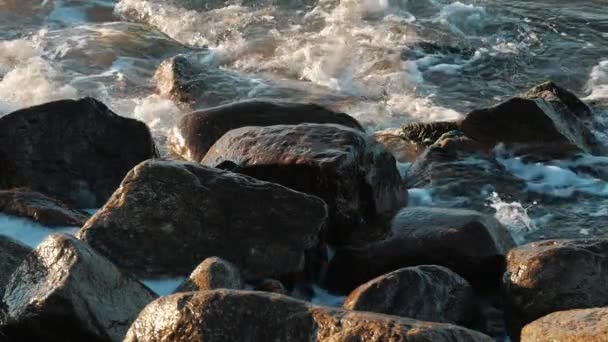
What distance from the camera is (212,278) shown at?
4922 mm

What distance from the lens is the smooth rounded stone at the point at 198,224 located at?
5.58 m

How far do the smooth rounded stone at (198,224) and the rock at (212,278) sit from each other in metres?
0.55

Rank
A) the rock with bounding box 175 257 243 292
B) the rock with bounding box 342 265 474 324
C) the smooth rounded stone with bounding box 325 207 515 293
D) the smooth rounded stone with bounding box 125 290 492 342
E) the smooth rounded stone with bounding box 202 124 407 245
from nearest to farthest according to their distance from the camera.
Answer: the smooth rounded stone with bounding box 125 290 492 342 → the rock with bounding box 175 257 243 292 → the rock with bounding box 342 265 474 324 → the smooth rounded stone with bounding box 325 207 515 293 → the smooth rounded stone with bounding box 202 124 407 245

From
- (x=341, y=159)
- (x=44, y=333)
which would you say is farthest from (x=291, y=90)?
(x=44, y=333)

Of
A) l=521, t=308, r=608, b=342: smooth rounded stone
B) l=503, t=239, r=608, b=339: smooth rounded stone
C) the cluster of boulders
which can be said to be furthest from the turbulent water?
l=521, t=308, r=608, b=342: smooth rounded stone

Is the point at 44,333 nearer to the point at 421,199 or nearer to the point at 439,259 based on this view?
the point at 439,259

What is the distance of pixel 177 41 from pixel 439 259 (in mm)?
7429

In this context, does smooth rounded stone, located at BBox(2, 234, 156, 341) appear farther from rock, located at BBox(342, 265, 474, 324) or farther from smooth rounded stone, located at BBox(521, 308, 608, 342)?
smooth rounded stone, located at BBox(521, 308, 608, 342)

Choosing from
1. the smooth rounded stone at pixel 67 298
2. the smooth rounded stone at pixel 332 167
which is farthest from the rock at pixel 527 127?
the smooth rounded stone at pixel 67 298

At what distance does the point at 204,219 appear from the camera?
5.76 meters

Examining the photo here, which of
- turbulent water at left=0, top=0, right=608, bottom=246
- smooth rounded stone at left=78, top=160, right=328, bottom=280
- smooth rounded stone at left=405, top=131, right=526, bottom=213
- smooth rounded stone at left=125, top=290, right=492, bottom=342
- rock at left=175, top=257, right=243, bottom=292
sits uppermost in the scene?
smooth rounded stone at left=125, top=290, right=492, bottom=342

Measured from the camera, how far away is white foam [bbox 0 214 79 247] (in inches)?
236

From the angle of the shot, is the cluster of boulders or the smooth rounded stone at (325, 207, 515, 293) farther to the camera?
the smooth rounded stone at (325, 207, 515, 293)

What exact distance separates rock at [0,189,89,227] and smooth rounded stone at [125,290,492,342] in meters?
2.20
